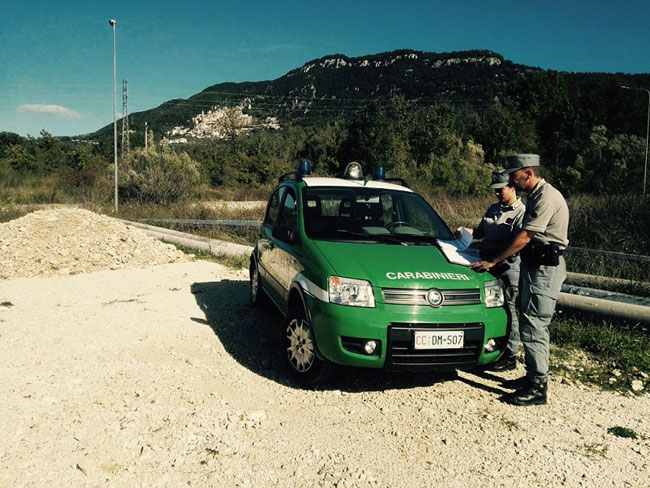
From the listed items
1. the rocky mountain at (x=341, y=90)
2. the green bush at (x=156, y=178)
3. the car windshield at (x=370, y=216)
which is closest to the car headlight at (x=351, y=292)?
the car windshield at (x=370, y=216)

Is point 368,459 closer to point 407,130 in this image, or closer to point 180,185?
point 180,185

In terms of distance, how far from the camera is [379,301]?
13.0 ft

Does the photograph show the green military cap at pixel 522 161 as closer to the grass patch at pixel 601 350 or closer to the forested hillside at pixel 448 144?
the grass patch at pixel 601 350

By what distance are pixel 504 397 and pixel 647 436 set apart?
1.05 metres

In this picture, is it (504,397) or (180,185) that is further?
(180,185)

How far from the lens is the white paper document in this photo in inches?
179

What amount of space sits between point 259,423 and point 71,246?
903cm

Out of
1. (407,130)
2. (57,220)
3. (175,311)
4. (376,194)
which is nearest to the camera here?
(376,194)

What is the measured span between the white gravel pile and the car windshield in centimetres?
694

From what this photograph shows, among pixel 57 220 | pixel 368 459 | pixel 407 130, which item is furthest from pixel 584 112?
pixel 368 459

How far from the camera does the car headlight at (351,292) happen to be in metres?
3.98

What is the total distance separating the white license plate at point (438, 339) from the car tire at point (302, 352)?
0.79 metres

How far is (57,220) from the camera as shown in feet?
40.1

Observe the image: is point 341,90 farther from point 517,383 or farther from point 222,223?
point 517,383
